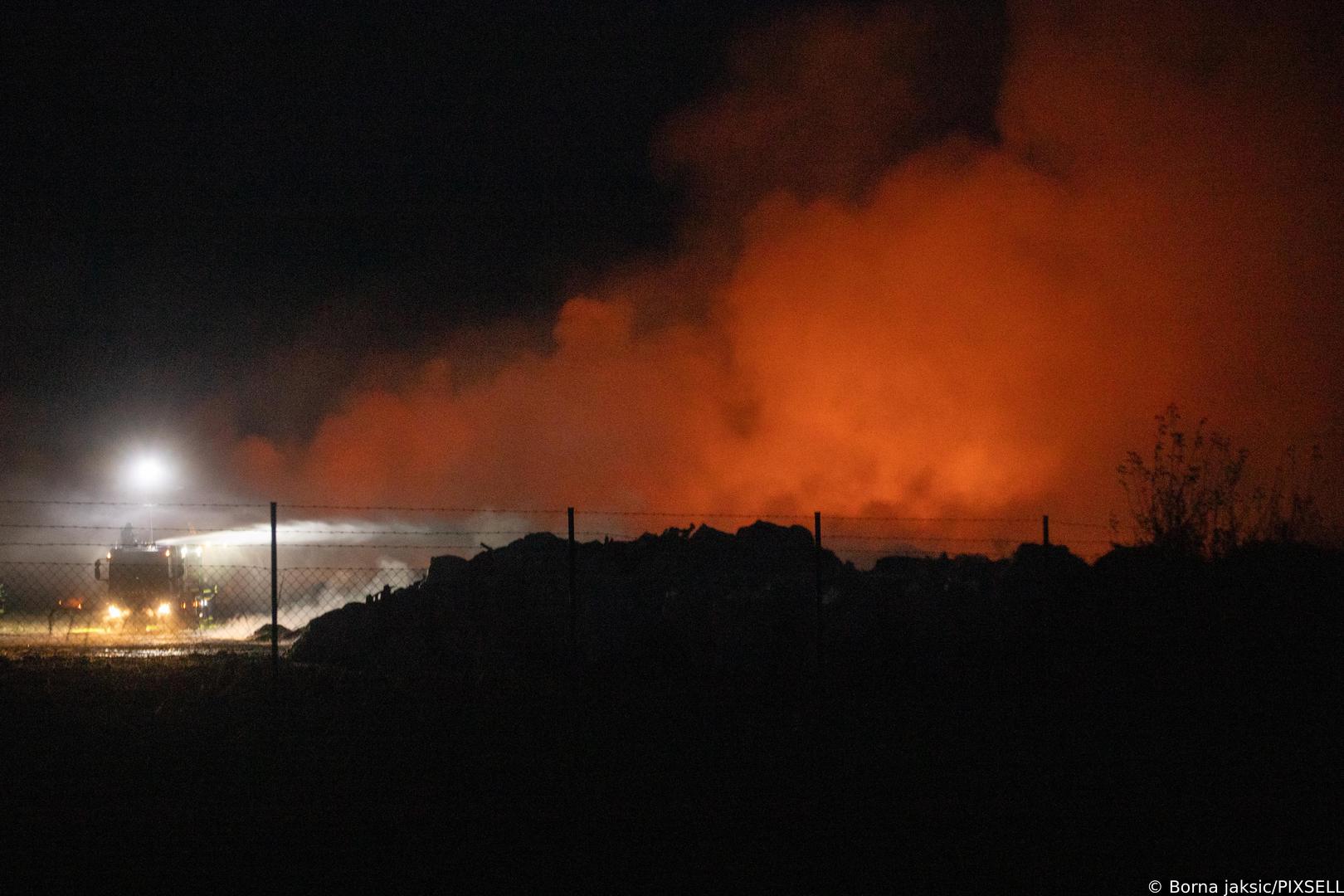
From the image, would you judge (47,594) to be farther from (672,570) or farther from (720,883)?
(720,883)

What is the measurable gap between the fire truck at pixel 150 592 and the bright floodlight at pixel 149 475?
7717 millimetres

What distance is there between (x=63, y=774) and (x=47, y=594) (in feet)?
70.8

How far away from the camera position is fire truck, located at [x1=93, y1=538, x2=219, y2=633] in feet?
74.7

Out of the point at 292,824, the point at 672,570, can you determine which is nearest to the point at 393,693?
the point at 292,824

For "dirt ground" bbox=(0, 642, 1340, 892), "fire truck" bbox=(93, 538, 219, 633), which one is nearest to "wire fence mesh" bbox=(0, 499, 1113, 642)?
"fire truck" bbox=(93, 538, 219, 633)

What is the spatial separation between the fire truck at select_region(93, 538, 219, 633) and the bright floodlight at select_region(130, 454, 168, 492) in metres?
7.72

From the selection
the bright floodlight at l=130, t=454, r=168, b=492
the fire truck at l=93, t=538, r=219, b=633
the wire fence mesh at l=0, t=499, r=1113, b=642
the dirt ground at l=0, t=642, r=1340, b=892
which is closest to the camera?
the dirt ground at l=0, t=642, r=1340, b=892

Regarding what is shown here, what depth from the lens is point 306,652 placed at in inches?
577

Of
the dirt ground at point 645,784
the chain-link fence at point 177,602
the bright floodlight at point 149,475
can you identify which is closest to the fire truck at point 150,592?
the chain-link fence at point 177,602

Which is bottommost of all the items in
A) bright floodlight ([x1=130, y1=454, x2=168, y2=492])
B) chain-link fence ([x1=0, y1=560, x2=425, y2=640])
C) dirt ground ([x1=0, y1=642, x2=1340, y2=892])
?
dirt ground ([x1=0, y1=642, x2=1340, y2=892])

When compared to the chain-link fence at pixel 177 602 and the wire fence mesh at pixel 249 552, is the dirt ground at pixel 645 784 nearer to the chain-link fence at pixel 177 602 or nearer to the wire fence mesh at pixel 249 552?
the wire fence mesh at pixel 249 552

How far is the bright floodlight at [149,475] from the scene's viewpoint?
31156 millimetres

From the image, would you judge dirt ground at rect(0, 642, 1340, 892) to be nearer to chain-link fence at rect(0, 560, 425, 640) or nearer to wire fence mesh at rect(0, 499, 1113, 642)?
wire fence mesh at rect(0, 499, 1113, 642)

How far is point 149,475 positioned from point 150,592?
9340 millimetres
